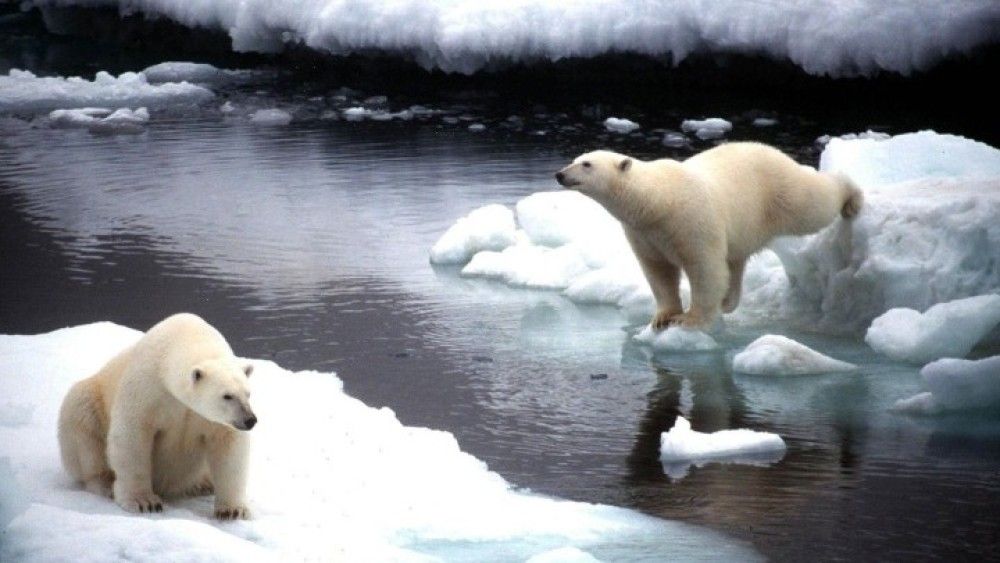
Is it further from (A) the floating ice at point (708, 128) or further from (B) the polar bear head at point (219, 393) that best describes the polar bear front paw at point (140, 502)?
(A) the floating ice at point (708, 128)

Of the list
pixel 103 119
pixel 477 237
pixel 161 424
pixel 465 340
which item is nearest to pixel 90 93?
pixel 103 119

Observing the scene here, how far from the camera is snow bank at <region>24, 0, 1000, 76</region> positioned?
520 inches

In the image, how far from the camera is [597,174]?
683 centimetres

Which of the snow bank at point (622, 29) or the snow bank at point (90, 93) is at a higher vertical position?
the snow bank at point (622, 29)

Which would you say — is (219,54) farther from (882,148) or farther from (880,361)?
(880,361)

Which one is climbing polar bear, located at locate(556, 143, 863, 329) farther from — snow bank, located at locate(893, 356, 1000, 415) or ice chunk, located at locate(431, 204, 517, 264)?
ice chunk, located at locate(431, 204, 517, 264)

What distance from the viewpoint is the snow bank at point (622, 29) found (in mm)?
13195

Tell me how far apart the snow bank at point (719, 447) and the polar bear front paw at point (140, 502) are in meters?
2.00

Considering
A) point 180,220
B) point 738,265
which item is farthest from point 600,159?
point 180,220

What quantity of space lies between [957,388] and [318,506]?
272 centimetres

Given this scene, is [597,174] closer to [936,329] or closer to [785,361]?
[785,361]

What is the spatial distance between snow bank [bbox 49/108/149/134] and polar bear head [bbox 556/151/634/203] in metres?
9.20

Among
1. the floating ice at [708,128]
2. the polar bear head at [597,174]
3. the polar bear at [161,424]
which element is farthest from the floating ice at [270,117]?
the polar bear at [161,424]

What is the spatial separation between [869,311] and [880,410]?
1.20 m
